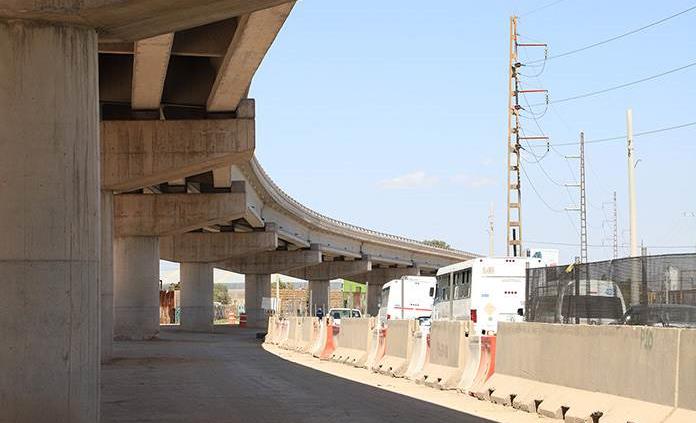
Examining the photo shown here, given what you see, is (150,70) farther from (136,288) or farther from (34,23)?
(136,288)

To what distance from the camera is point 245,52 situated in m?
25.2

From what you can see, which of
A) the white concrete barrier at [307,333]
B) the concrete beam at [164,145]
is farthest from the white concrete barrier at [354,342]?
the concrete beam at [164,145]

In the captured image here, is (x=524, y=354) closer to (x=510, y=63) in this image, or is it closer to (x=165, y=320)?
(x=510, y=63)

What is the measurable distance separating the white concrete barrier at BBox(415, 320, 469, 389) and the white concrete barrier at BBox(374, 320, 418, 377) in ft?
5.72

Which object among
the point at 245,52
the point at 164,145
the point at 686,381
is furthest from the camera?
the point at 164,145

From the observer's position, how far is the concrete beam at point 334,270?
10581 centimetres

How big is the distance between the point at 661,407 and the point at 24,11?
8.18m

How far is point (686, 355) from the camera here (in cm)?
1278

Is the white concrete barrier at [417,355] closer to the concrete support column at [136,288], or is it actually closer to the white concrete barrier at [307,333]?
the white concrete barrier at [307,333]

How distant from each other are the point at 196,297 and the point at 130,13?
61.8m

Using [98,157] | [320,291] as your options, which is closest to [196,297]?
[320,291]

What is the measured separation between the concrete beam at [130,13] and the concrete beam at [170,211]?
1503 inches

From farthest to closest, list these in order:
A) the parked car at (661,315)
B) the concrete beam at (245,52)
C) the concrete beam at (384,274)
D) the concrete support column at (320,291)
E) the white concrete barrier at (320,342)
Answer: the concrete beam at (384,274) < the concrete support column at (320,291) < the white concrete barrier at (320,342) < the concrete beam at (245,52) < the parked car at (661,315)

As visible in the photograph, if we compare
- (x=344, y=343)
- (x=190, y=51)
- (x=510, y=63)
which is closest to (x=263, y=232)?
(x=510, y=63)
